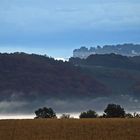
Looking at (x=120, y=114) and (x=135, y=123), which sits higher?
(x=120, y=114)

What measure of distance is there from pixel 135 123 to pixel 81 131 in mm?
4932

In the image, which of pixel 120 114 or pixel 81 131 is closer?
pixel 81 131

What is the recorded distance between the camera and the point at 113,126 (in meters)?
51.4

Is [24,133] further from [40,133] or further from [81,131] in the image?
[81,131]

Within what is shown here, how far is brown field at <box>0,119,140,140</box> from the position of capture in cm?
4808

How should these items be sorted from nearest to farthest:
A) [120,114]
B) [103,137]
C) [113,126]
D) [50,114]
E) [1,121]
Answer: [103,137]
[113,126]
[1,121]
[120,114]
[50,114]

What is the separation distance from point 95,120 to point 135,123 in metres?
3.90

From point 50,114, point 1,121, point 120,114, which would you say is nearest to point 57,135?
point 1,121

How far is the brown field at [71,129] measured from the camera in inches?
1893

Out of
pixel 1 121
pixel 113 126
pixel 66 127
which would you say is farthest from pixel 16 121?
pixel 113 126

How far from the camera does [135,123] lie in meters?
51.8

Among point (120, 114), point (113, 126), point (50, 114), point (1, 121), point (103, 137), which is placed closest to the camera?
point (103, 137)

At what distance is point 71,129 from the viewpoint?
168 ft

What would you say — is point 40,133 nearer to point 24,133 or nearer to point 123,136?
point 24,133
